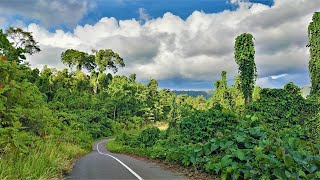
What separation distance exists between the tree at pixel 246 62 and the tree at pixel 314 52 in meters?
7.47

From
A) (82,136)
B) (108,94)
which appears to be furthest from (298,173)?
(108,94)

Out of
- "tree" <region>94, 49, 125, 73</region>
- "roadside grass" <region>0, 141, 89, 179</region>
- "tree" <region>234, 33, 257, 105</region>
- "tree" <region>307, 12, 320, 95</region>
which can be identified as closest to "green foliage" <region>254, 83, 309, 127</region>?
"tree" <region>307, 12, 320, 95</region>

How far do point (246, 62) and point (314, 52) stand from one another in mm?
8663

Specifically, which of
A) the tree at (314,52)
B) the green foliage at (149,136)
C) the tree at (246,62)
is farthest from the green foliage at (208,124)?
the tree at (246,62)

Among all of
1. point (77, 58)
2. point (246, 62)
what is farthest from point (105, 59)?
point (246, 62)

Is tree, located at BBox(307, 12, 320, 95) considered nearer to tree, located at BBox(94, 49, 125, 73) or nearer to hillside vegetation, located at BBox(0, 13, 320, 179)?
hillside vegetation, located at BBox(0, 13, 320, 179)

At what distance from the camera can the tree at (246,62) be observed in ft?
144

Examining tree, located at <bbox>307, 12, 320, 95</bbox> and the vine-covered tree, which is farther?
the vine-covered tree

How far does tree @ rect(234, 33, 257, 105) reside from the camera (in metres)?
44.0

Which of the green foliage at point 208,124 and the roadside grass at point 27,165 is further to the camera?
the green foliage at point 208,124

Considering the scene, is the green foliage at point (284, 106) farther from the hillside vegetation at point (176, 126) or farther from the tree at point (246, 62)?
the tree at point (246, 62)

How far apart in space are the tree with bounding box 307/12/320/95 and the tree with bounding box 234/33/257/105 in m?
7.47

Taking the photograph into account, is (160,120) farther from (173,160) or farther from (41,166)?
(41,166)

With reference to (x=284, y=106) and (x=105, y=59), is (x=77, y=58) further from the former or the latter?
(x=284, y=106)
